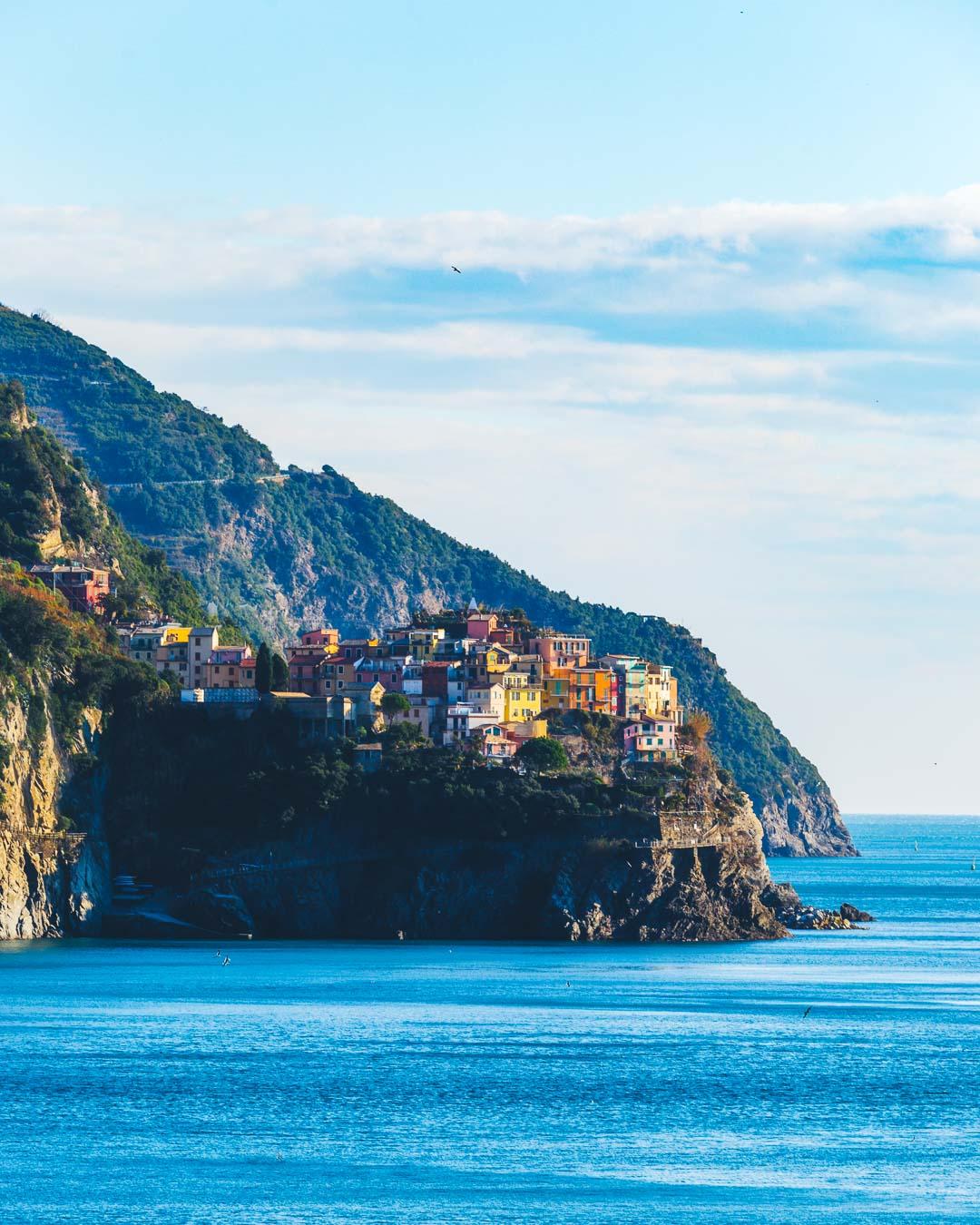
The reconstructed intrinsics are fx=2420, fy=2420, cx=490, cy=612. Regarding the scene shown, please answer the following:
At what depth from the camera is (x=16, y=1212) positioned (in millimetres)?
54406

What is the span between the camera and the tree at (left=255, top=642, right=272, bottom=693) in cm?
13625

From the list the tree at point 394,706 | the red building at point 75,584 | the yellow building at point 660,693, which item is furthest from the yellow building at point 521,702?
the red building at point 75,584

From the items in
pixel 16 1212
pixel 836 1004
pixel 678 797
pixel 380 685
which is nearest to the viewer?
pixel 16 1212

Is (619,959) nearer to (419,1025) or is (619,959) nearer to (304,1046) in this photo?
(419,1025)

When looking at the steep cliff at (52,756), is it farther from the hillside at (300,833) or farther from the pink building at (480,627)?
the pink building at (480,627)

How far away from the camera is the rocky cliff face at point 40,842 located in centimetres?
11662

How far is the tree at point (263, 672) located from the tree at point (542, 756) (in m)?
15.7

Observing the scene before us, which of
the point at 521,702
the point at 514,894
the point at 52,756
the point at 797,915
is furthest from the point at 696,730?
the point at 52,756

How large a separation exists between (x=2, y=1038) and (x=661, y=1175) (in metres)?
29.9

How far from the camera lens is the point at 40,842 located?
118m

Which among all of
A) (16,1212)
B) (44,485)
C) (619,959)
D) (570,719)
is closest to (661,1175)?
(16,1212)

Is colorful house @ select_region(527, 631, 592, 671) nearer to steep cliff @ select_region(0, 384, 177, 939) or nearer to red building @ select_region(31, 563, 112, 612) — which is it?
red building @ select_region(31, 563, 112, 612)

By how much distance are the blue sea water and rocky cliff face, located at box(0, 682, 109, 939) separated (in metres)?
5.36

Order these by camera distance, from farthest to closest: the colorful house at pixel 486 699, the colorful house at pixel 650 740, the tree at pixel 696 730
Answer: the tree at pixel 696 730 → the colorful house at pixel 650 740 → the colorful house at pixel 486 699
